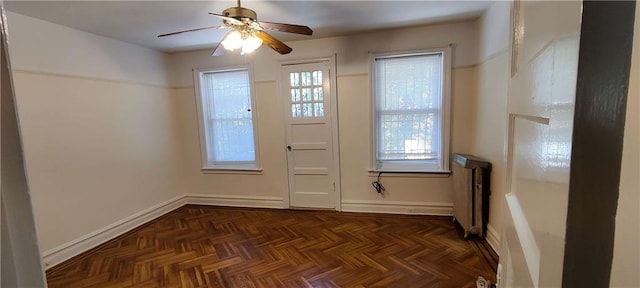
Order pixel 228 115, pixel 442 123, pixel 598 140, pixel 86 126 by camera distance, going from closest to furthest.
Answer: pixel 598 140, pixel 86 126, pixel 442 123, pixel 228 115

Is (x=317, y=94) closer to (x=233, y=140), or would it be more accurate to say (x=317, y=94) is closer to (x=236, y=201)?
(x=233, y=140)

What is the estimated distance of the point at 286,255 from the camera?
2562mm

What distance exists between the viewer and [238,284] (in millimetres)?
2145

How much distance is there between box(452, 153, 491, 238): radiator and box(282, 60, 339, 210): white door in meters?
1.47

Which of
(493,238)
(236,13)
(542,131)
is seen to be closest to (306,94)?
(236,13)

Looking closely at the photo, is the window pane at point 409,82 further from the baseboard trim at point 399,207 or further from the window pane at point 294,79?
the baseboard trim at point 399,207

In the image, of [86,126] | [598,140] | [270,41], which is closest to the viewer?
[598,140]

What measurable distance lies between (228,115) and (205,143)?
0.54m

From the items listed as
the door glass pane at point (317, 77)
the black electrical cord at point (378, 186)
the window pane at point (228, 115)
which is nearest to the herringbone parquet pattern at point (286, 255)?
the black electrical cord at point (378, 186)

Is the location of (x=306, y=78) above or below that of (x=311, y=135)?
above

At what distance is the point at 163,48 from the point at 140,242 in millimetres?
2406

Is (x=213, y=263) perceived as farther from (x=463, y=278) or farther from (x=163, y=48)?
(x=163, y=48)

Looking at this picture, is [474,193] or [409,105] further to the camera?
[409,105]

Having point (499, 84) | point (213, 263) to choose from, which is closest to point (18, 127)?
point (213, 263)
